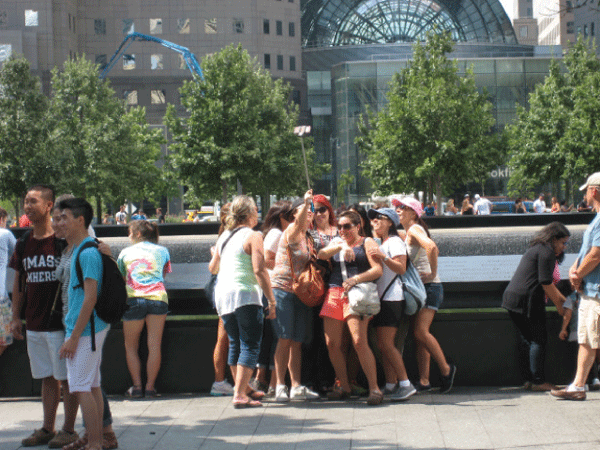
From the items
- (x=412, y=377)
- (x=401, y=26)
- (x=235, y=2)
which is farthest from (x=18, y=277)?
(x=401, y=26)

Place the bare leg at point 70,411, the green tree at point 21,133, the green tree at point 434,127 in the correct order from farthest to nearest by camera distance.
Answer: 1. the green tree at point 434,127
2. the green tree at point 21,133
3. the bare leg at point 70,411

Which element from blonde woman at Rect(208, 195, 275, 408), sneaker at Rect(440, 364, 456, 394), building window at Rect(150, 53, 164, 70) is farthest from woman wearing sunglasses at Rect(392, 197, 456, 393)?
building window at Rect(150, 53, 164, 70)

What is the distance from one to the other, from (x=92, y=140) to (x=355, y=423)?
39168 millimetres

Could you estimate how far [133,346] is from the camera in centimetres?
764

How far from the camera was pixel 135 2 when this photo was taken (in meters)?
83.4

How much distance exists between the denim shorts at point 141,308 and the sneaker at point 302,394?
1.39 metres

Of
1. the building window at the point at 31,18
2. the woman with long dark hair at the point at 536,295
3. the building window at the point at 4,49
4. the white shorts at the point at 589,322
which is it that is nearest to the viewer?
the white shorts at the point at 589,322

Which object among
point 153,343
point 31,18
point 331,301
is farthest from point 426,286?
point 31,18

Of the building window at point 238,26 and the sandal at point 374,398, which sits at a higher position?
the building window at point 238,26

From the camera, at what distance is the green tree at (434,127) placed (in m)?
40.5

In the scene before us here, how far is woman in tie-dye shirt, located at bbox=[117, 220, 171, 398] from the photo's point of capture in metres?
7.64

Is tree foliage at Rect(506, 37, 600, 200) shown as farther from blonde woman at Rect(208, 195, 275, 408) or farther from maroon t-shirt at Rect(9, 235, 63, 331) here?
maroon t-shirt at Rect(9, 235, 63, 331)

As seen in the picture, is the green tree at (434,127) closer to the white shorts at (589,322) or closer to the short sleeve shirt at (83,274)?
the white shorts at (589,322)

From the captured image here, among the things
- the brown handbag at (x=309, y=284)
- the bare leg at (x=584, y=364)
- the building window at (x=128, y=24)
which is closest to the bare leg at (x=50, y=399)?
the brown handbag at (x=309, y=284)
